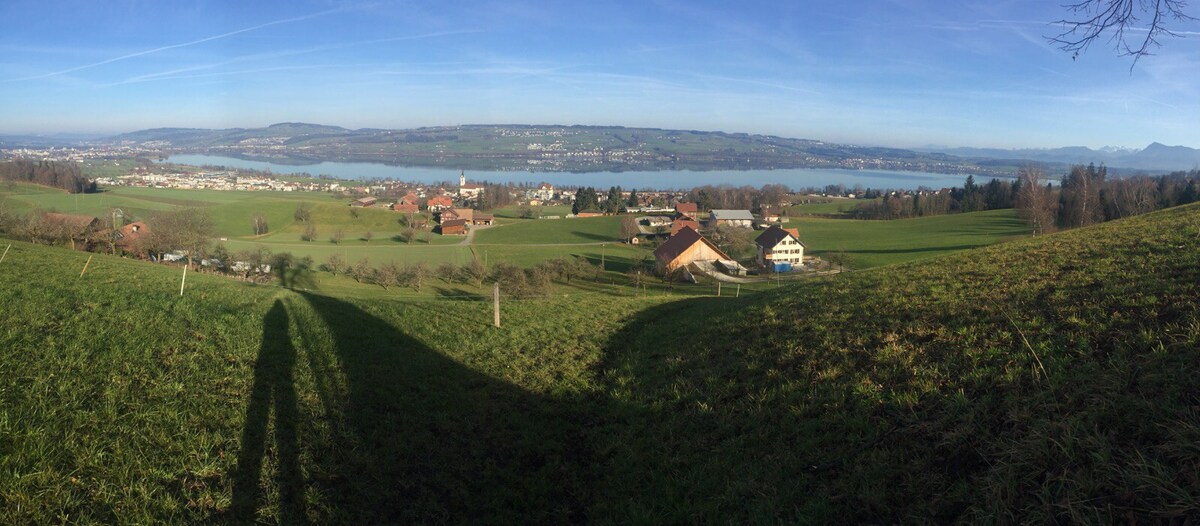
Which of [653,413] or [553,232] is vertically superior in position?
[653,413]

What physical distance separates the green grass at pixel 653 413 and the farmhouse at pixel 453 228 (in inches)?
2000

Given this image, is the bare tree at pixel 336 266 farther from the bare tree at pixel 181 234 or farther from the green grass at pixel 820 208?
the green grass at pixel 820 208

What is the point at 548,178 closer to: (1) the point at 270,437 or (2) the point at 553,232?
(2) the point at 553,232

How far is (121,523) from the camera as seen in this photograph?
388 cm

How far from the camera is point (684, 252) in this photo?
3850 centimetres

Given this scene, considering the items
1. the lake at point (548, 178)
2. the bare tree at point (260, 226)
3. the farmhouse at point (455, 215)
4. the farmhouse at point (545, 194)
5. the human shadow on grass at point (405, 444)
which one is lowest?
the bare tree at point (260, 226)

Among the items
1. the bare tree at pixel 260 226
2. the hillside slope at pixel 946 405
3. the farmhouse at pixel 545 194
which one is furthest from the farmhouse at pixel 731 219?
the hillside slope at pixel 946 405

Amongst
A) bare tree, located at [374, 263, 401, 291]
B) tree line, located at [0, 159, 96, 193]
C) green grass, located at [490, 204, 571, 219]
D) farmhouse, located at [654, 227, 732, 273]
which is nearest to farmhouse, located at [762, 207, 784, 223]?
green grass, located at [490, 204, 571, 219]

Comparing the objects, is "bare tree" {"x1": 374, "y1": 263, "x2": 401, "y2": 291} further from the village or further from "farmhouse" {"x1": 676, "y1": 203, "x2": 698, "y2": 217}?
"farmhouse" {"x1": 676, "y1": 203, "x2": 698, "y2": 217}

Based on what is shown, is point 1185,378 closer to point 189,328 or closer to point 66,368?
point 66,368

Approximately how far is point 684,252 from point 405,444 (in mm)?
33764

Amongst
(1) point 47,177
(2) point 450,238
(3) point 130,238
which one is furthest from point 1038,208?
(1) point 47,177

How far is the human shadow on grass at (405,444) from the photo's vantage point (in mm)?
4906

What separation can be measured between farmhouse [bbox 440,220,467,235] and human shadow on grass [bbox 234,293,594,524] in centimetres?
5229
